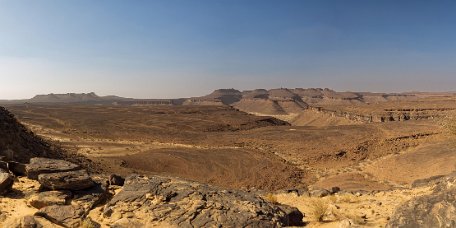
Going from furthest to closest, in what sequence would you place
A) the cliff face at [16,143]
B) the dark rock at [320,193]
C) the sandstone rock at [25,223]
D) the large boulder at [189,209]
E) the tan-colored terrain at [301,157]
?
the cliff face at [16,143] < the tan-colored terrain at [301,157] < the dark rock at [320,193] < the large boulder at [189,209] < the sandstone rock at [25,223]

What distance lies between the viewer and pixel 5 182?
39.2ft

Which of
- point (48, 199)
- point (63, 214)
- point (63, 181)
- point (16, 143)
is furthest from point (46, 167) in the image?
point (16, 143)

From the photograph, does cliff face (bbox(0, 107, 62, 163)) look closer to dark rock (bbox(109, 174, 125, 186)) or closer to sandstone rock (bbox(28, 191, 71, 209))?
dark rock (bbox(109, 174, 125, 186))

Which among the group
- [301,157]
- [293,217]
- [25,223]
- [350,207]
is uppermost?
[25,223]

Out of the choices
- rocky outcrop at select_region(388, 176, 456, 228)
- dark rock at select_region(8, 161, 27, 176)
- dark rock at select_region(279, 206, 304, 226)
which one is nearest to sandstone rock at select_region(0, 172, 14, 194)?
dark rock at select_region(8, 161, 27, 176)

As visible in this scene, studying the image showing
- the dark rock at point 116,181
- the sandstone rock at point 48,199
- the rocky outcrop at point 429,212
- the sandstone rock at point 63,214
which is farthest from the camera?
the dark rock at point 116,181

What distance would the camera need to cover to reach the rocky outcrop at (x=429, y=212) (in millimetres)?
6496

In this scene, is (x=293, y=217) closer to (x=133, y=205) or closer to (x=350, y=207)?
(x=350, y=207)

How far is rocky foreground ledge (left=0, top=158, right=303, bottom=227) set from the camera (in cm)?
955

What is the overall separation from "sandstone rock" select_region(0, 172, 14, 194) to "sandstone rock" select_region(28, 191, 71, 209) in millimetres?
1317

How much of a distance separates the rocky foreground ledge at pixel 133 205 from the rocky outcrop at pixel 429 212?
3.35m

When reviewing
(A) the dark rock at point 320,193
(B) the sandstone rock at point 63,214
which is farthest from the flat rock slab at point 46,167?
(A) the dark rock at point 320,193

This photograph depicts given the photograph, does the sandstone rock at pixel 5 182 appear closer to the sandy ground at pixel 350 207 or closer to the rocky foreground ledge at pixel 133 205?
the rocky foreground ledge at pixel 133 205

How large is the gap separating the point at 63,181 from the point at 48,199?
0.75m
